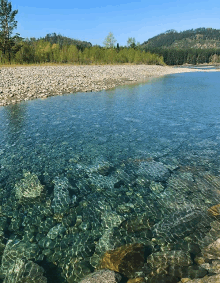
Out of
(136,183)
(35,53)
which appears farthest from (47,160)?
(35,53)

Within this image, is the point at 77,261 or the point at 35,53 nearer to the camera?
the point at 77,261

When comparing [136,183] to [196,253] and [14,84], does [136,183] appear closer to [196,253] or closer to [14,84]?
[196,253]

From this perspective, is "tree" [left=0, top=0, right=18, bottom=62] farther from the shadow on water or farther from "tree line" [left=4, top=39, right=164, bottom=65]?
the shadow on water

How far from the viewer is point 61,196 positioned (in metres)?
9.00

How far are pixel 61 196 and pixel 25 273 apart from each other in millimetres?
3604

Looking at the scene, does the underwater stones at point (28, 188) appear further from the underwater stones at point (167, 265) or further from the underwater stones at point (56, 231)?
the underwater stones at point (167, 265)

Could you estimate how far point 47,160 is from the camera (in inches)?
483

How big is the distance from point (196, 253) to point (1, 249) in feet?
19.3

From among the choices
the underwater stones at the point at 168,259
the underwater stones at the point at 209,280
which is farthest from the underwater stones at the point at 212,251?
the underwater stones at the point at 209,280

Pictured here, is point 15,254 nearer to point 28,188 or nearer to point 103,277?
point 103,277

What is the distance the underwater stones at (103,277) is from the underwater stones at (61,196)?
313 centimetres

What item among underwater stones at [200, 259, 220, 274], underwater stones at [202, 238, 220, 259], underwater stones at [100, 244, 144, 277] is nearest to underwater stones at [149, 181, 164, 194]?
underwater stones at [202, 238, 220, 259]

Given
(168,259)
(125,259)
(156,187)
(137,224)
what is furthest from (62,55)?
(168,259)

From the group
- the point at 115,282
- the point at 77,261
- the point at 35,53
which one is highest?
the point at 35,53
